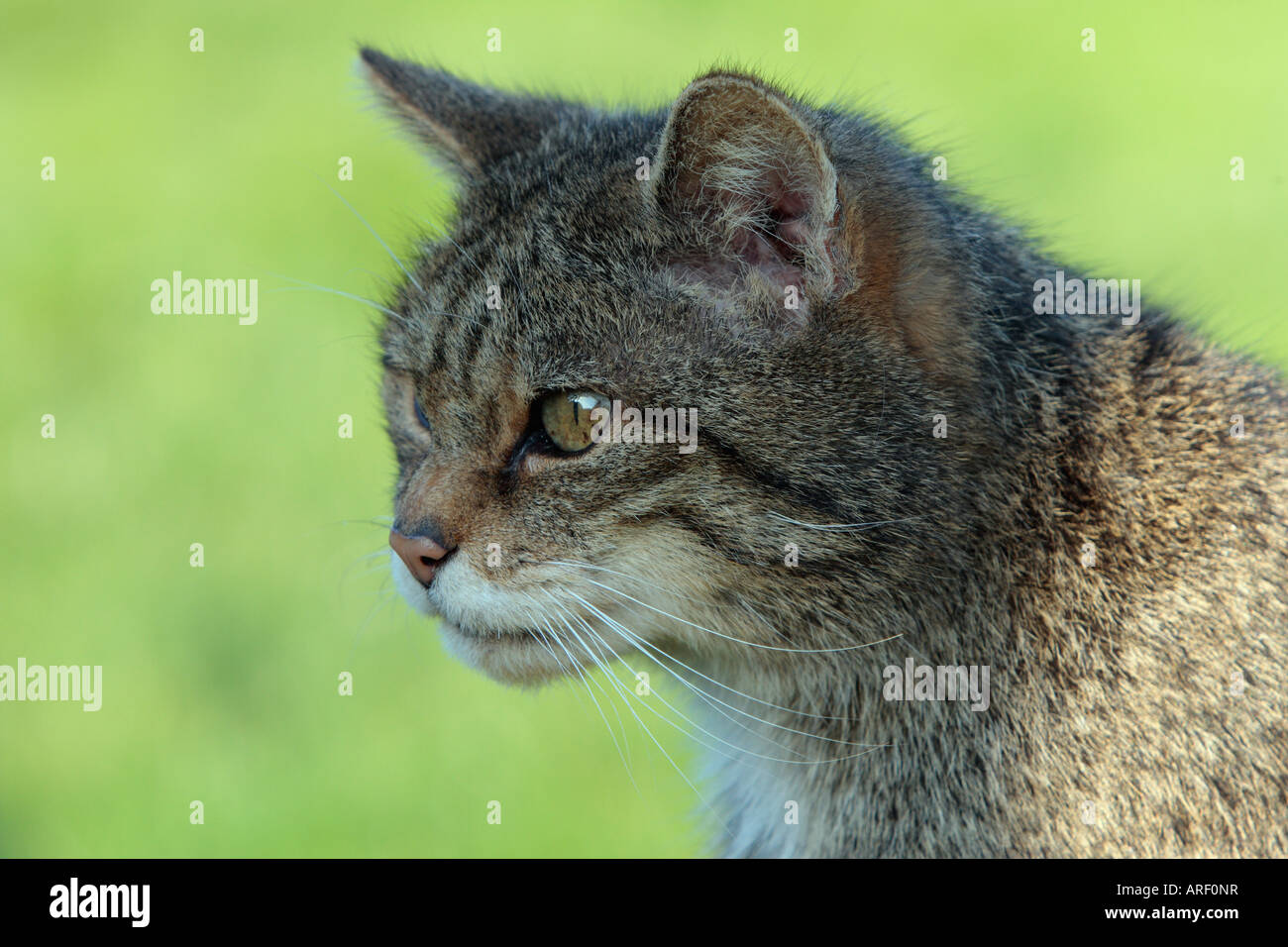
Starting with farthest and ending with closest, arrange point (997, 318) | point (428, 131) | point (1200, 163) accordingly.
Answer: point (1200, 163)
point (428, 131)
point (997, 318)

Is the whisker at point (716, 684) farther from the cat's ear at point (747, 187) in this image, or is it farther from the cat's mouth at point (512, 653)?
the cat's ear at point (747, 187)

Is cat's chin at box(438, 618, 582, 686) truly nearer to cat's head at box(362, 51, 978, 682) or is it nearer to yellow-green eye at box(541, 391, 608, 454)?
cat's head at box(362, 51, 978, 682)

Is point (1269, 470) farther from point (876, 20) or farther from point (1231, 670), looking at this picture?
point (876, 20)

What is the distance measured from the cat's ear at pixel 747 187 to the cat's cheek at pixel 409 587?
3.61 ft

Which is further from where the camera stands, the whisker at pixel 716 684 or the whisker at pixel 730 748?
the whisker at pixel 730 748

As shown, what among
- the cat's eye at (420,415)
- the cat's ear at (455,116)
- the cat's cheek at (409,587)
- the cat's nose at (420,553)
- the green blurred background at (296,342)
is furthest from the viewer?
the green blurred background at (296,342)

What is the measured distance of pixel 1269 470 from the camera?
366 centimetres

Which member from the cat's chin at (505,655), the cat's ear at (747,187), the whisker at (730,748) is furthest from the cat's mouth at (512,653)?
the cat's ear at (747,187)

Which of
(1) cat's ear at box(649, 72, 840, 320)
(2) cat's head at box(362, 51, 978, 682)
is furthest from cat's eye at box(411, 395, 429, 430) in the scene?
(1) cat's ear at box(649, 72, 840, 320)

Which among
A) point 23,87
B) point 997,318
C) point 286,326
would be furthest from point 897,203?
point 23,87

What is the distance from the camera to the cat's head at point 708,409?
3.43m

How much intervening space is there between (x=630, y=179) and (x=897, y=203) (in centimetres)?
73

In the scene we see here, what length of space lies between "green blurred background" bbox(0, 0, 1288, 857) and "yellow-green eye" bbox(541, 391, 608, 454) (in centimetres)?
96

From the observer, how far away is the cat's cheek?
368 centimetres
